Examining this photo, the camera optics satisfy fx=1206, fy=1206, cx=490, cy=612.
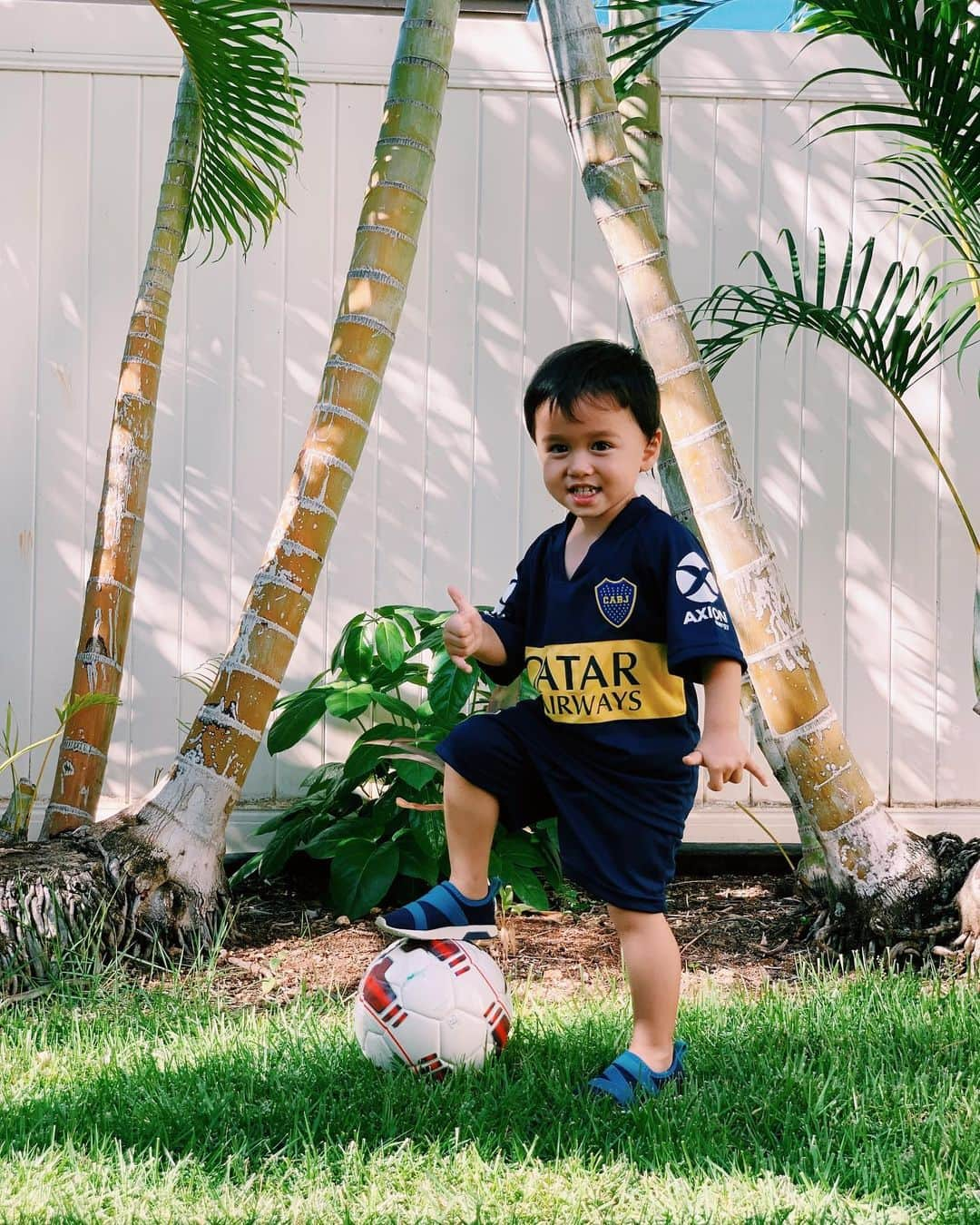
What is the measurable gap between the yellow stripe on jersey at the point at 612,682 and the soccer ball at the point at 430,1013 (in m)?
0.53

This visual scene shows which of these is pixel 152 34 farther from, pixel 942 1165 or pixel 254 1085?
pixel 942 1165

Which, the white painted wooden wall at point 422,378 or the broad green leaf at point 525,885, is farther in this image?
the white painted wooden wall at point 422,378

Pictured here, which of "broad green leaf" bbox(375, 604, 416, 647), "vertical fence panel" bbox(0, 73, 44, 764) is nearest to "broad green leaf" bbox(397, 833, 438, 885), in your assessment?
"broad green leaf" bbox(375, 604, 416, 647)

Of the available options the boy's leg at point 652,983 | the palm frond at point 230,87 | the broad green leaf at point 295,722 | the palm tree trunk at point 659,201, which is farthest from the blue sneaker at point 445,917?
the palm frond at point 230,87

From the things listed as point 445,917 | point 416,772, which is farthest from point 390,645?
Answer: point 445,917

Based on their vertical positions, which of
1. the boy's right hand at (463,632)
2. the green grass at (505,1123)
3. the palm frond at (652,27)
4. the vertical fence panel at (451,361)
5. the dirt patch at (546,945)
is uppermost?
the palm frond at (652,27)

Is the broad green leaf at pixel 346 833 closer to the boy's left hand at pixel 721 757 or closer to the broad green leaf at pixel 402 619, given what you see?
the broad green leaf at pixel 402 619

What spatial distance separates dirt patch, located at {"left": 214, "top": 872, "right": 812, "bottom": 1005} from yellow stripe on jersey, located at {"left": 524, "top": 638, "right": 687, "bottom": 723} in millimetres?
1027

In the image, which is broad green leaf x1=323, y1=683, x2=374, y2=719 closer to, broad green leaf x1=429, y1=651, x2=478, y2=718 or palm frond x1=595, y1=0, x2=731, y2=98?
broad green leaf x1=429, y1=651, x2=478, y2=718

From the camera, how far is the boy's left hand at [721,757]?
2031mm

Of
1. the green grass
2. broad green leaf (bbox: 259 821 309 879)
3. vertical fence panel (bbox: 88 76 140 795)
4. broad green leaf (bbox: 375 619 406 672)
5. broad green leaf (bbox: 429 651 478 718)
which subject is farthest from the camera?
vertical fence panel (bbox: 88 76 140 795)

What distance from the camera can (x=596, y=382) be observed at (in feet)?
7.18

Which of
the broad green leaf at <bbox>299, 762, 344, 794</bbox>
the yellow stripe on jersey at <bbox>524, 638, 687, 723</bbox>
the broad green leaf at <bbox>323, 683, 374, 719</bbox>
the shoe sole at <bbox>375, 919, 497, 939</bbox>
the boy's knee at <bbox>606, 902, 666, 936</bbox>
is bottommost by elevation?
the shoe sole at <bbox>375, 919, 497, 939</bbox>

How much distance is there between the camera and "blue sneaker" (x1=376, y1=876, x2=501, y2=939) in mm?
2336
